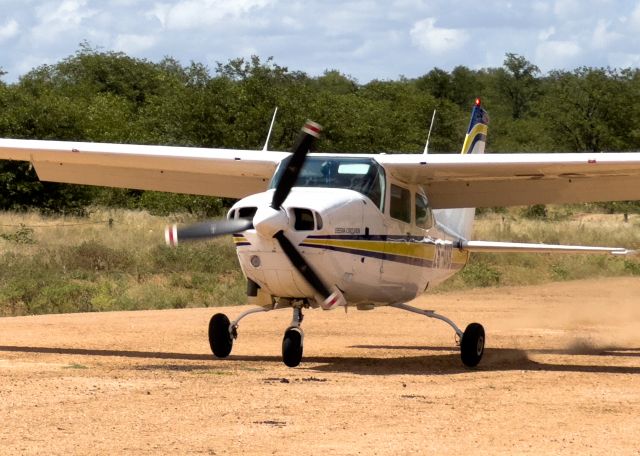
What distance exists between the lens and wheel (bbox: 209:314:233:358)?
1550 cm

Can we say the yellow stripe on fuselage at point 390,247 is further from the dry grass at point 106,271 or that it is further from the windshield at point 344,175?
the dry grass at point 106,271

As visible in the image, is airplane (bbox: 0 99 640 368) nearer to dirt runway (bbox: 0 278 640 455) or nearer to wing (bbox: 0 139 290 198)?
wing (bbox: 0 139 290 198)

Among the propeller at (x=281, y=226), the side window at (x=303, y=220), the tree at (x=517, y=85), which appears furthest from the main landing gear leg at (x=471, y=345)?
the tree at (x=517, y=85)

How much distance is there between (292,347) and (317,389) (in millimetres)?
2315

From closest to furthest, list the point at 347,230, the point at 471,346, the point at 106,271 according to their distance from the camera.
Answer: the point at 347,230 → the point at 471,346 → the point at 106,271

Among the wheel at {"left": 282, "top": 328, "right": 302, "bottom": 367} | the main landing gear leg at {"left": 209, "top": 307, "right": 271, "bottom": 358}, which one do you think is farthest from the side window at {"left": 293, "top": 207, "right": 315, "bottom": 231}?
the main landing gear leg at {"left": 209, "top": 307, "right": 271, "bottom": 358}

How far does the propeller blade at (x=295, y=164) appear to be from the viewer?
43.2 feet

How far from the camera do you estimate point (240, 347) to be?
17.7 meters

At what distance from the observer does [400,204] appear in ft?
50.8

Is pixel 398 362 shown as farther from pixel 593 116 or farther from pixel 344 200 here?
pixel 593 116

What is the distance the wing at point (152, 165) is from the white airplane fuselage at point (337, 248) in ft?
6.42

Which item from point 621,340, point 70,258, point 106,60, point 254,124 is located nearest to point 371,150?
point 254,124

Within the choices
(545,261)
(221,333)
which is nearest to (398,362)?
(221,333)

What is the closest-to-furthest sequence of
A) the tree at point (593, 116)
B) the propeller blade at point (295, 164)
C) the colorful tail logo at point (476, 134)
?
the propeller blade at point (295, 164) → the colorful tail logo at point (476, 134) → the tree at point (593, 116)
